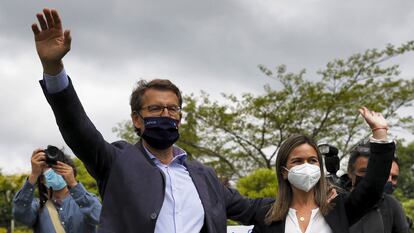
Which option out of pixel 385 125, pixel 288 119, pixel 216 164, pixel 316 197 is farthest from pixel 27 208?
pixel 216 164

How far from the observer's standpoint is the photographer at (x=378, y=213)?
12.6ft

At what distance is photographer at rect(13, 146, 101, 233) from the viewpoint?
14.9ft

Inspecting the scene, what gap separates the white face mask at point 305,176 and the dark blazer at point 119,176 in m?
0.59

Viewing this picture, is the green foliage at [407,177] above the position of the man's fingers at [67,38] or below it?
below

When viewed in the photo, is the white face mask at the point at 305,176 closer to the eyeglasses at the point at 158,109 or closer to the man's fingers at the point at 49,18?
the eyeglasses at the point at 158,109

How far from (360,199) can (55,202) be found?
2.52m

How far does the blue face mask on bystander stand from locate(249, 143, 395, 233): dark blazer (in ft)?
6.33

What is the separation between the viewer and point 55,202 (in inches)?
190

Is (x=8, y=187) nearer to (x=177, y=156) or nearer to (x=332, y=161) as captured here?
(x=332, y=161)

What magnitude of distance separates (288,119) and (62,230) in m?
15.1

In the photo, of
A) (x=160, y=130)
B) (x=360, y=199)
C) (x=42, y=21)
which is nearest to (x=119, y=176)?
(x=160, y=130)

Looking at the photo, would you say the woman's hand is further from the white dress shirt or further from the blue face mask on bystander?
the white dress shirt

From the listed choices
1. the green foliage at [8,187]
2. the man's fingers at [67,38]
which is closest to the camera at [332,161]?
the man's fingers at [67,38]

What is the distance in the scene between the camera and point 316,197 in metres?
3.54
